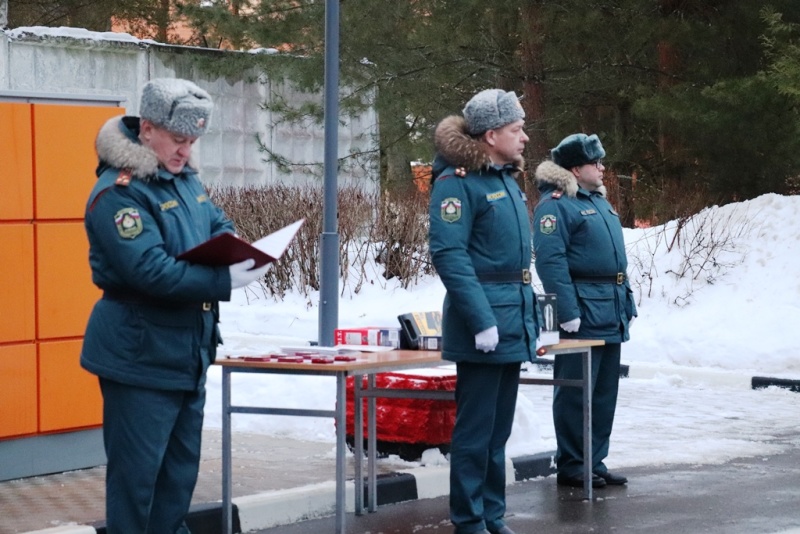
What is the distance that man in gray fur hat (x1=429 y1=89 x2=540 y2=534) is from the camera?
6812mm

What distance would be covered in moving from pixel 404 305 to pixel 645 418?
7064mm

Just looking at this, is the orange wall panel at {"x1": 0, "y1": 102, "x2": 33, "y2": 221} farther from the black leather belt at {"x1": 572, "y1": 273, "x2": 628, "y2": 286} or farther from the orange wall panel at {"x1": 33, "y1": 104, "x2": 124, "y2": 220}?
the black leather belt at {"x1": 572, "y1": 273, "x2": 628, "y2": 286}

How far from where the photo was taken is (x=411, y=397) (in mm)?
7980

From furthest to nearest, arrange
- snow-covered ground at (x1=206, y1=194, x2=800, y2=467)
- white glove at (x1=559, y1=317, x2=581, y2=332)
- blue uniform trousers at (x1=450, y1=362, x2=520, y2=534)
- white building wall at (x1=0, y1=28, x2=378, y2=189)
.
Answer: white building wall at (x1=0, y1=28, x2=378, y2=189), snow-covered ground at (x1=206, y1=194, x2=800, y2=467), white glove at (x1=559, y1=317, x2=581, y2=332), blue uniform trousers at (x1=450, y1=362, x2=520, y2=534)

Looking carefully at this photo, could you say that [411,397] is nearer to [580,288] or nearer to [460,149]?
[580,288]

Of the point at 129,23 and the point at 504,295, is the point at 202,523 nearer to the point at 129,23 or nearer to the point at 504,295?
the point at 504,295

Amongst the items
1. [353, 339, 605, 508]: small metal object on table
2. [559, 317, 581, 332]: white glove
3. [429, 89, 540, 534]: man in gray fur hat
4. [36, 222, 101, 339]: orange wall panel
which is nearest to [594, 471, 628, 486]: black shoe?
[353, 339, 605, 508]: small metal object on table

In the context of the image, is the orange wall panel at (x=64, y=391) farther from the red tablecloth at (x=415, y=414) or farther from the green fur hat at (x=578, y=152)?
the green fur hat at (x=578, y=152)

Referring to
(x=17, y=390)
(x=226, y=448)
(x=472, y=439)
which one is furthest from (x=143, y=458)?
(x=17, y=390)

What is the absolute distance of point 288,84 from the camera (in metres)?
29.3

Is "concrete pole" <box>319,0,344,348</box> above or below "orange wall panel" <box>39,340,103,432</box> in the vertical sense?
above

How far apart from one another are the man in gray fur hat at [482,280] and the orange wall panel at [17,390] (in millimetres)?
2762

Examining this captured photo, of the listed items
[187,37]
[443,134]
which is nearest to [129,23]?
[187,37]

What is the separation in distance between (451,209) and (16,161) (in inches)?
113
